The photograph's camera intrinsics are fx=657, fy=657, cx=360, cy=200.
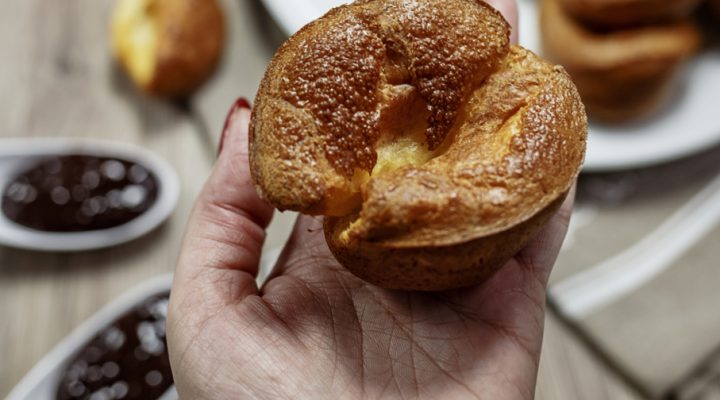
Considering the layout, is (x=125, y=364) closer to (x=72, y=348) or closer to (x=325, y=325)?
(x=72, y=348)

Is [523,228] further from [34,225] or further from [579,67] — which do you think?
[34,225]

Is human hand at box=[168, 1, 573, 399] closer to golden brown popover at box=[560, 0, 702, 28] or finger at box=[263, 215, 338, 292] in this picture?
finger at box=[263, 215, 338, 292]

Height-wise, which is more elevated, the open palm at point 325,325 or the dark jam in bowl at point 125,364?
the open palm at point 325,325

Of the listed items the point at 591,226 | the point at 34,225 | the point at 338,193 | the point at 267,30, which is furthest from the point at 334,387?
the point at 267,30

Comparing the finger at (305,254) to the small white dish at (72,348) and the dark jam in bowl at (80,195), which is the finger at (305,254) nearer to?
the small white dish at (72,348)

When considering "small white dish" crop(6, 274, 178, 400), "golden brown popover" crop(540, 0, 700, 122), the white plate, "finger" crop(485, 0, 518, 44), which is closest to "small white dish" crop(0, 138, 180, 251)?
"small white dish" crop(6, 274, 178, 400)

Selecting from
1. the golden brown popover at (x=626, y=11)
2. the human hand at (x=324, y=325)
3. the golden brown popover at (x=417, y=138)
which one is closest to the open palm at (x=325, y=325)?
the human hand at (x=324, y=325)
